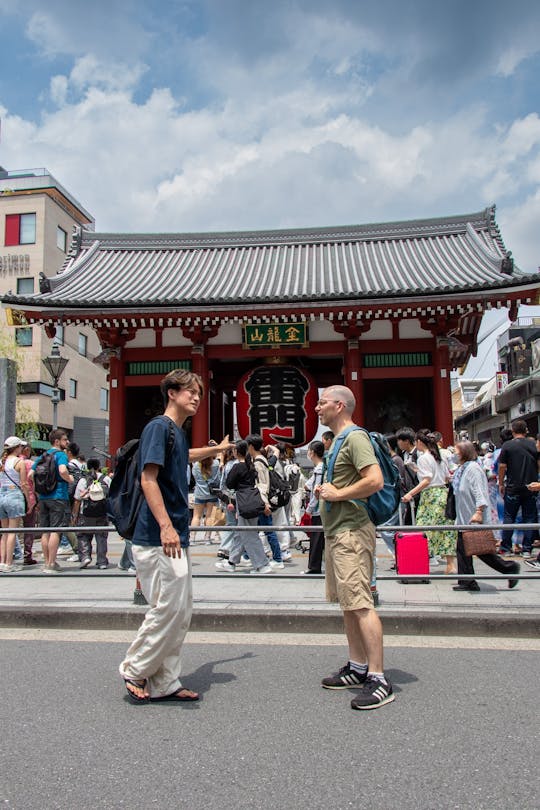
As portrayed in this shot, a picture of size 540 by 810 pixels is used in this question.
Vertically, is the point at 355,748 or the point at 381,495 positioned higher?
the point at 381,495

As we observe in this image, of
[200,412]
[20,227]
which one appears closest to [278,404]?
[200,412]

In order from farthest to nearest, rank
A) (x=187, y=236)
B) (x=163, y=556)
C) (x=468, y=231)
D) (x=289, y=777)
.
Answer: (x=187, y=236) → (x=468, y=231) → (x=163, y=556) → (x=289, y=777)

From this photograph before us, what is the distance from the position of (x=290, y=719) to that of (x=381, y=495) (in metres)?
1.36

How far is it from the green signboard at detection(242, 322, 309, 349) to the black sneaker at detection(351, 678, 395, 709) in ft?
39.4

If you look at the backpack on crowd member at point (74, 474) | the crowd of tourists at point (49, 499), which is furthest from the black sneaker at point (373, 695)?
the backpack on crowd member at point (74, 474)

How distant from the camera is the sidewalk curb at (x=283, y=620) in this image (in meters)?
5.20

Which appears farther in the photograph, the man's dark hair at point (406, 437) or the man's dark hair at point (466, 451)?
the man's dark hair at point (406, 437)

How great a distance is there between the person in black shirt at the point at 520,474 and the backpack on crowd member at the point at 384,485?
17.4ft

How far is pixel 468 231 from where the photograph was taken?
19141 millimetres

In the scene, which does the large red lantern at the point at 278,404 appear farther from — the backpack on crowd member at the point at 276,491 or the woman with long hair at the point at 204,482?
the backpack on crowd member at the point at 276,491

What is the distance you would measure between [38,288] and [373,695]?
34799mm

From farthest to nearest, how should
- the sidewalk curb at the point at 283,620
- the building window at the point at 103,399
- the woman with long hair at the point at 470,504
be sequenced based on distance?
1. the building window at the point at 103,399
2. the woman with long hair at the point at 470,504
3. the sidewalk curb at the point at 283,620

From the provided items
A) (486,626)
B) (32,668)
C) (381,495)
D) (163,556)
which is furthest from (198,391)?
(486,626)

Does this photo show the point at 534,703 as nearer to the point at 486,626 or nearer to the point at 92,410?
the point at 486,626
